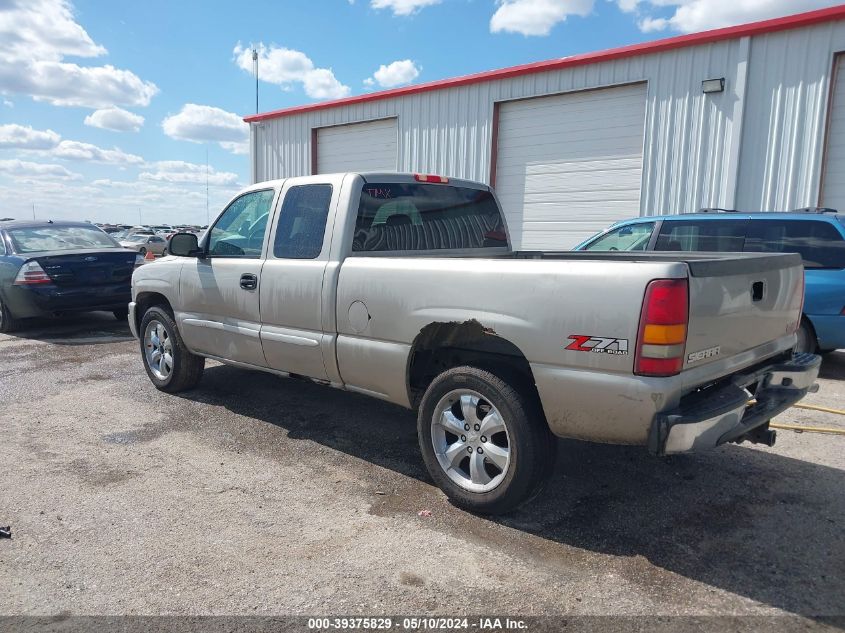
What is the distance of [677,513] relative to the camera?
356cm

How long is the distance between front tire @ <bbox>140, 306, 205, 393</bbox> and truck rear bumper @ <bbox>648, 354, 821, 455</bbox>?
431 cm

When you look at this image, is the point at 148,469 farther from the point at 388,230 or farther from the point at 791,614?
the point at 791,614

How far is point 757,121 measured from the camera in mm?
10383

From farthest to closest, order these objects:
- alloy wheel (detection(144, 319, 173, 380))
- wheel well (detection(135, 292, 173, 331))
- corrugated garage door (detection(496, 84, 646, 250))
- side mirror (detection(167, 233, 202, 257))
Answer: corrugated garage door (detection(496, 84, 646, 250)) < wheel well (detection(135, 292, 173, 331)) < alloy wheel (detection(144, 319, 173, 380)) < side mirror (detection(167, 233, 202, 257))

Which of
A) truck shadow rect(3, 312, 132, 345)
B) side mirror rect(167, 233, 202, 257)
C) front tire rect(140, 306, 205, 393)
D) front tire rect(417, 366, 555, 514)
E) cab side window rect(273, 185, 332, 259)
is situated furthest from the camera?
truck shadow rect(3, 312, 132, 345)

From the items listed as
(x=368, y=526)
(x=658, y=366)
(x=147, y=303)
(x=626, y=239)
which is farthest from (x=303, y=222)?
(x=626, y=239)

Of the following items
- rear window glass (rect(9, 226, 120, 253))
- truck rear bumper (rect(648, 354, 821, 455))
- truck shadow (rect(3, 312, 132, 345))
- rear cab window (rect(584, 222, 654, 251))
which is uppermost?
rear cab window (rect(584, 222, 654, 251))

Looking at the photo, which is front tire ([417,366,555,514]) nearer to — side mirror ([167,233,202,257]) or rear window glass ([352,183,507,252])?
rear window glass ([352,183,507,252])

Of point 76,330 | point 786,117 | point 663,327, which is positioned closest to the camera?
point 663,327

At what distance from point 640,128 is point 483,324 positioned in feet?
31.6

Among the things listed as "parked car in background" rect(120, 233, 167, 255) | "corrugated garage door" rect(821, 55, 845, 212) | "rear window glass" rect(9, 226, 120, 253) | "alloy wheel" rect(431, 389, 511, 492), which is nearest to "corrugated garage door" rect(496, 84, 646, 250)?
"corrugated garage door" rect(821, 55, 845, 212)

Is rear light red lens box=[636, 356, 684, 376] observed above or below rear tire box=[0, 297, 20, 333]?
above

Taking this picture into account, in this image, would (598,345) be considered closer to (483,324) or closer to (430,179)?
(483,324)

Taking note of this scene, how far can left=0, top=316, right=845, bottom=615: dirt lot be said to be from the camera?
276 cm
